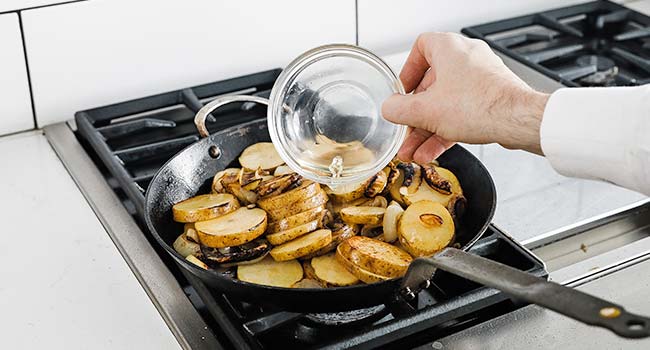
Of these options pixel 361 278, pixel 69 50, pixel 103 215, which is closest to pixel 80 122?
pixel 69 50

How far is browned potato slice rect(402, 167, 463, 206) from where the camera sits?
1.04 metres

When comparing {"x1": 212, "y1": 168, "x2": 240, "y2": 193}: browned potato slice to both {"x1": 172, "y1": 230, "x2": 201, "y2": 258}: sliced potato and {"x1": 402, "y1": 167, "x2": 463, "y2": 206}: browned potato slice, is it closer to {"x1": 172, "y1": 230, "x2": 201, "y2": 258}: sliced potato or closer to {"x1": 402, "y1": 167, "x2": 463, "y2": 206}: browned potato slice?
{"x1": 172, "y1": 230, "x2": 201, "y2": 258}: sliced potato

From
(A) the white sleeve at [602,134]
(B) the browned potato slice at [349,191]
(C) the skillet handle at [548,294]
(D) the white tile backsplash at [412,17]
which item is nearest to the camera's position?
(C) the skillet handle at [548,294]

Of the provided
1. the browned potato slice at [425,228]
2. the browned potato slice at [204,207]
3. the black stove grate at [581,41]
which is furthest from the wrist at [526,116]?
the black stove grate at [581,41]

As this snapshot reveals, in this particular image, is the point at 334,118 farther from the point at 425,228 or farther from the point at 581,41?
the point at 581,41

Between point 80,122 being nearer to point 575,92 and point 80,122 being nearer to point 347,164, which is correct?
point 347,164

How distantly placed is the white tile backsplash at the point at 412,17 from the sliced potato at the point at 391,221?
619 mm

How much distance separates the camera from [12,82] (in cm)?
131

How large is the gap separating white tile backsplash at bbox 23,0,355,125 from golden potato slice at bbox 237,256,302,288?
544mm

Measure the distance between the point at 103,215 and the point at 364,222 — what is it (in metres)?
0.35

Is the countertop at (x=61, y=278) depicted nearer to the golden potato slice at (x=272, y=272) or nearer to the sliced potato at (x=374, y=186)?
the golden potato slice at (x=272, y=272)

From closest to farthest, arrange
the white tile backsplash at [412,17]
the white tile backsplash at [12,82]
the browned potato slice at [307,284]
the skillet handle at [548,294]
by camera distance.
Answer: the skillet handle at [548,294] < the browned potato slice at [307,284] < the white tile backsplash at [12,82] < the white tile backsplash at [412,17]

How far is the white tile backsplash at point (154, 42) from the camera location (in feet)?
4.33

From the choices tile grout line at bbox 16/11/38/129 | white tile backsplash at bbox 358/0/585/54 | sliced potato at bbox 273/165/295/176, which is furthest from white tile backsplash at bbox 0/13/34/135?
A: white tile backsplash at bbox 358/0/585/54
